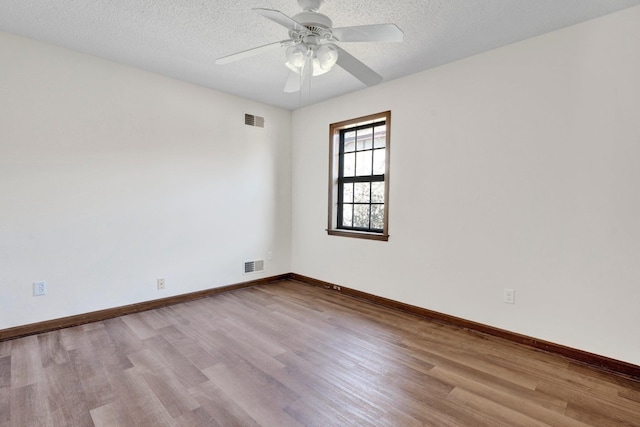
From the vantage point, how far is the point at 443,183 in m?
3.07

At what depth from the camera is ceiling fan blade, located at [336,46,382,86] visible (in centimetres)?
196

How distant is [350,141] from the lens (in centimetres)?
410

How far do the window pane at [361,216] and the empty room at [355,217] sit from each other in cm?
3

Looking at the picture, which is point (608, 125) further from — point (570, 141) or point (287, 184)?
point (287, 184)

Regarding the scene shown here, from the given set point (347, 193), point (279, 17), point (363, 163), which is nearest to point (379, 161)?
point (363, 163)

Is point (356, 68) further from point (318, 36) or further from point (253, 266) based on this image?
point (253, 266)

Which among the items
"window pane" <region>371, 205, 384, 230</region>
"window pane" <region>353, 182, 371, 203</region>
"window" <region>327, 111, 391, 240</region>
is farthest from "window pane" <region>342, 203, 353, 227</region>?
"window pane" <region>371, 205, 384, 230</region>

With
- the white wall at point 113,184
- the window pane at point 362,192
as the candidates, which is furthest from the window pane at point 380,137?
the white wall at point 113,184

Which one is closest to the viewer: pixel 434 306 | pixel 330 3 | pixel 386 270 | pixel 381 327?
pixel 330 3

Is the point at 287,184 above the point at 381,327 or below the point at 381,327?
above

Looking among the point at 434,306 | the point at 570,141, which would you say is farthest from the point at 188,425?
the point at 570,141

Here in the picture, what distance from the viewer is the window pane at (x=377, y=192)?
12.2ft

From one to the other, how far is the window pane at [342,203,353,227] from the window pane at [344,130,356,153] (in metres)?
0.75

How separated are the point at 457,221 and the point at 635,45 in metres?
1.72
